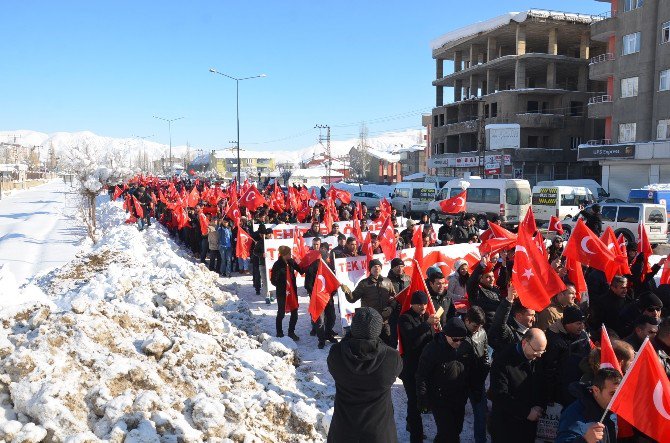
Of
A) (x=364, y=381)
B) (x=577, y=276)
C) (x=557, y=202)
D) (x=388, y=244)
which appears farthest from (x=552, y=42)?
(x=364, y=381)

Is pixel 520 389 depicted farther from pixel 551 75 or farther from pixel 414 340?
pixel 551 75

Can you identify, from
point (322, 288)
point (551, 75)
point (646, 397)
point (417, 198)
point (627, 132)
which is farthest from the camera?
point (551, 75)

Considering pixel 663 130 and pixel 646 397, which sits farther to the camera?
pixel 663 130

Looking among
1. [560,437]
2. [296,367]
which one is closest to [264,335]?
[296,367]

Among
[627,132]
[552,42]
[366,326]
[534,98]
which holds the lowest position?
[366,326]

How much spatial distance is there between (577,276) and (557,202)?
17383 mm

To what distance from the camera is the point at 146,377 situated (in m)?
5.36

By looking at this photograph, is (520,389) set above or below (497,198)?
below

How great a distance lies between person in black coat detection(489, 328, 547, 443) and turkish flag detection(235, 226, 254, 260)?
9.59 meters

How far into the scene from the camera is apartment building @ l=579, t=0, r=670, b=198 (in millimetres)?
33719

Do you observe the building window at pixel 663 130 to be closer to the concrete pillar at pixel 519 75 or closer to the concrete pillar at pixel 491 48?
the concrete pillar at pixel 519 75

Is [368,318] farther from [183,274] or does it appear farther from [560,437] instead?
[183,274]

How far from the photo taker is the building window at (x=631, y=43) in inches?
1411

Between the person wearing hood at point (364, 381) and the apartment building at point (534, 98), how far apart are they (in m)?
42.5
